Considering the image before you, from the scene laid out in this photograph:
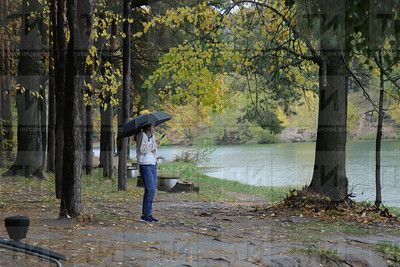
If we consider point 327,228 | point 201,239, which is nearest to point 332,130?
point 327,228

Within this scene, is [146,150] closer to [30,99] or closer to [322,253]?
[322,253]

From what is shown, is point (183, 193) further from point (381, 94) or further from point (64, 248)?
point (64, 248)

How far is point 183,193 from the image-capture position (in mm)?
18891

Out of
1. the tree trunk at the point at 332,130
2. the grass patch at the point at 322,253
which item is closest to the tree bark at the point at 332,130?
the tree trunk at the point at 332,130

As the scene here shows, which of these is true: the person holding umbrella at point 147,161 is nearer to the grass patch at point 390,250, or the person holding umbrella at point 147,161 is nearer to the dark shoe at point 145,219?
the dark shoe at point 145,219

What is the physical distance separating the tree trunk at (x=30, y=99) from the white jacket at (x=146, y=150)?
917 cm

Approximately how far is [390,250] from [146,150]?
429cm

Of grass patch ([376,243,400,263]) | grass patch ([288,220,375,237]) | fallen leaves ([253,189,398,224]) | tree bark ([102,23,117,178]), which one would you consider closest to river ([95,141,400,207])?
fallen leaves ([253,189,398,224])

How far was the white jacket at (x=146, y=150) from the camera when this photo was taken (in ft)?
32.7

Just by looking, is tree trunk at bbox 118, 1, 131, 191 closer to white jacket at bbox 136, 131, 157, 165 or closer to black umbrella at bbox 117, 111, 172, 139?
black umbrella at bbox 117, 111, 172, 139

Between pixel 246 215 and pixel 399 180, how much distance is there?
17687mm

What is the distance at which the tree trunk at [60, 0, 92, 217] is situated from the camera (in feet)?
31.0

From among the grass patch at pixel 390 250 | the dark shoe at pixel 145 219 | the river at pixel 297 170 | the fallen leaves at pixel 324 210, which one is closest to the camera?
the grass patch at pixel 390 250

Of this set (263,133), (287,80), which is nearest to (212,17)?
(287,80)
